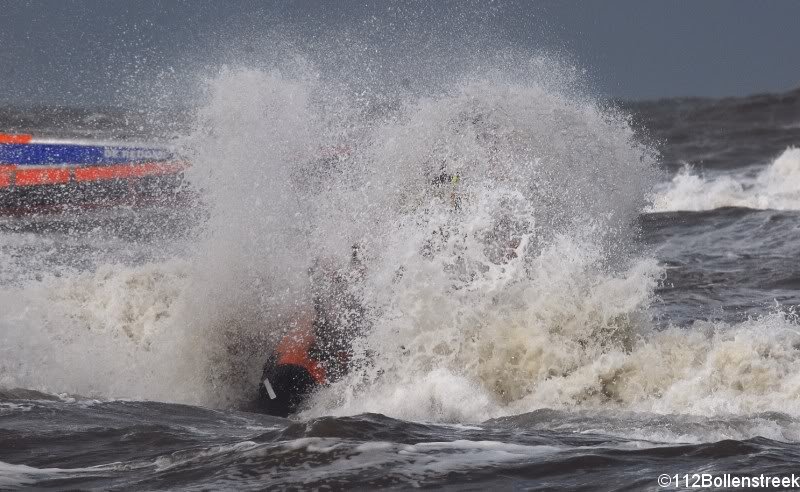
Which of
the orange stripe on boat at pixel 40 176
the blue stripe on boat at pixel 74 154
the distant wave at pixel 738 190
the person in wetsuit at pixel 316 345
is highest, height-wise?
the blue stripe on boat at pixel 74 154

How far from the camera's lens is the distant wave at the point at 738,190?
19531 millimetres

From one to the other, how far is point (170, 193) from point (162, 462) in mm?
13355

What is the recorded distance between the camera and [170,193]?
18.5 meters

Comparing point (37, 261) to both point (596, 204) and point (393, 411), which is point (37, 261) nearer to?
point (596, 204)

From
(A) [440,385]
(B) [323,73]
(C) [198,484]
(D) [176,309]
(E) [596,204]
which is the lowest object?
(C) [198,484]

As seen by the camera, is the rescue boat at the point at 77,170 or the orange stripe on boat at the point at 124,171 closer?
the rescue boat at the point at 77,170

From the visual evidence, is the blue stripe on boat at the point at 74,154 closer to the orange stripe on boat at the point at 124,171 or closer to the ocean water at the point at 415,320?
the orange stripe on boat at the point at 124,171

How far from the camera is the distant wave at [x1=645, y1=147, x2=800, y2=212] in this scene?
19531mm

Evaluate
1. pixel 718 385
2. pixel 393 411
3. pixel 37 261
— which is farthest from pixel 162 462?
pixel 37 261

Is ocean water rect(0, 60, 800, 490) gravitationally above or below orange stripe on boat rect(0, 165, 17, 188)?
below

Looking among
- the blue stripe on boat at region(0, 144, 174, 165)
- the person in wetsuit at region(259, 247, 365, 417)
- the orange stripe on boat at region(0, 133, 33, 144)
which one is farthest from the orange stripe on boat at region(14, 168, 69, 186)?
the person in wetsuit at region(259, 247, 365, 417)

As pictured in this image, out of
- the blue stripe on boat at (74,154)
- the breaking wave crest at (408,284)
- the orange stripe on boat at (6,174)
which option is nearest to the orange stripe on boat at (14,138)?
the blue stripe on boat at (74,154)

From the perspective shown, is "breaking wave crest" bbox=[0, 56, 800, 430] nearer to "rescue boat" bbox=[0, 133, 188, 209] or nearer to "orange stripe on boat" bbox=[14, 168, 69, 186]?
"rescue boat" bbox=[0, 133, 188, 209]

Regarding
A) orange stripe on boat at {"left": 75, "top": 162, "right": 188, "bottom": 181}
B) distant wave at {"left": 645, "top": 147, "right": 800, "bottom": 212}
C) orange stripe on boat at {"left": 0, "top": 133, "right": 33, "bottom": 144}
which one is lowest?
distant wave at {"left": 645, "top": 147, "right": 800, "bottom": 212}
